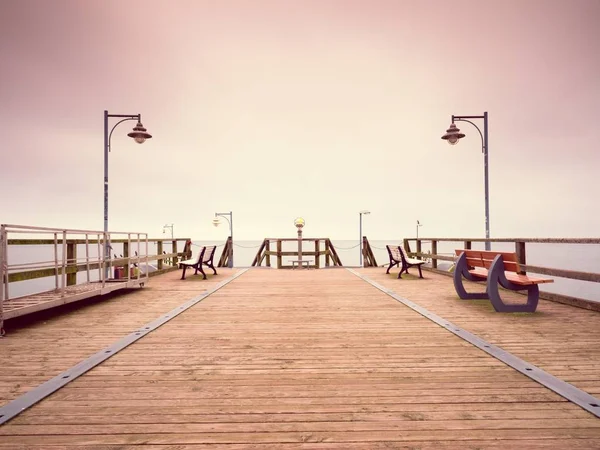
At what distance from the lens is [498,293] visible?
5492 millimetres

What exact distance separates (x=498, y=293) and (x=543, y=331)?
106cm

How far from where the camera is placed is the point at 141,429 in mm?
2148

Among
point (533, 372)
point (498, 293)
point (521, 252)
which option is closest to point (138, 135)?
point (498, 293)

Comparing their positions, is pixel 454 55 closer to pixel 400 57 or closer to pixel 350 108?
pixel 400 57

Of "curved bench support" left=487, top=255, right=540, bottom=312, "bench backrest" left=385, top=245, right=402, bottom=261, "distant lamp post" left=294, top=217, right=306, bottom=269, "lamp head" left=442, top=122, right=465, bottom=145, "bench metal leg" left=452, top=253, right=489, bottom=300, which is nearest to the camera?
"curved bench support" left=487, top=255, right=540, bottom=312

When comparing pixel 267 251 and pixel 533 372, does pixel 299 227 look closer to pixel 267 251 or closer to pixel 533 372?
pixel 267 251

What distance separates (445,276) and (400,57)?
60.6 feet

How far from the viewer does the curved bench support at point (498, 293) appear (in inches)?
217

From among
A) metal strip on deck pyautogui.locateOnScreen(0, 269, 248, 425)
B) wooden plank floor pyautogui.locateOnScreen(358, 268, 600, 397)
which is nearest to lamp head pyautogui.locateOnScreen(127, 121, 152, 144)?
metal strip on deck pyautogui.locateOnScreen(0, 269, 248, 425)

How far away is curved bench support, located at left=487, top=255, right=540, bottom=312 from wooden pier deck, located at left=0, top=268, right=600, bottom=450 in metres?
0.19

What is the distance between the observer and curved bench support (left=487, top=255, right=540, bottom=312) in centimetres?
552

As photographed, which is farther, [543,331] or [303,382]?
[543,331]

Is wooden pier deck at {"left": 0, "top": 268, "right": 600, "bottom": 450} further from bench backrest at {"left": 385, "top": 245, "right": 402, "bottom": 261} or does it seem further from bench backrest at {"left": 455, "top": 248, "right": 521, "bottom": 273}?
bench backrest at {"left": 385, "top": 245, "right": 402, "bottom": 261}

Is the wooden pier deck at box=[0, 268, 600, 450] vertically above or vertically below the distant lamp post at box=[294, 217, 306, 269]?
below
